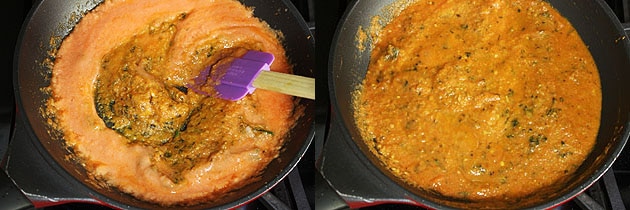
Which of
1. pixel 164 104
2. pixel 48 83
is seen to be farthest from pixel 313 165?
pixel 48 83

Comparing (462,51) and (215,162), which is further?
(462,51)

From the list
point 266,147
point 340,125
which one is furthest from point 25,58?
point 340,125

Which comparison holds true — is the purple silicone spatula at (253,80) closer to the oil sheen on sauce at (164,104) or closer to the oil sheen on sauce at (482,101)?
the oil sheen on sauce at (164,104)

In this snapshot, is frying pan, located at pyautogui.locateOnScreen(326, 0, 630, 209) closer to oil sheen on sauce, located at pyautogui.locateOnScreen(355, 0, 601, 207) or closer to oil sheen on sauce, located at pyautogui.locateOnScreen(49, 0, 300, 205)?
oil sheen on sauce, located at pyautogui.locateOnScreen(355, 0, 601, 207)

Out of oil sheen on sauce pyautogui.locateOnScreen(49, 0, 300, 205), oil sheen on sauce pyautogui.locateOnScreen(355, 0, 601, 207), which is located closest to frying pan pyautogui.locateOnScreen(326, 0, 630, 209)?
oil sheen on sauce pyautogui.locateOnScreen(355, 0, 601, 207)

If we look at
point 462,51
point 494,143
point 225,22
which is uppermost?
point 225,22

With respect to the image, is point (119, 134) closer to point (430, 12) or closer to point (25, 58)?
point (25, 58)
